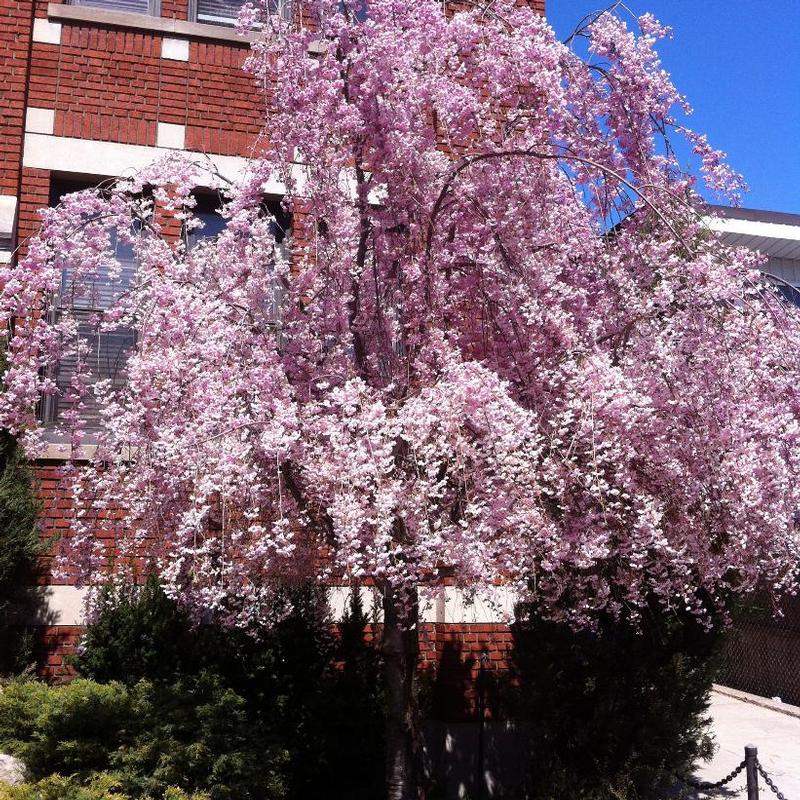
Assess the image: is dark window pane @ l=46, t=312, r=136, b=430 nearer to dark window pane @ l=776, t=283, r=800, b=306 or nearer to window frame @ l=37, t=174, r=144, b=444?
window frame @ l=37, t=174, r=144, b=444

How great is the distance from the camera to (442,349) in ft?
18.7

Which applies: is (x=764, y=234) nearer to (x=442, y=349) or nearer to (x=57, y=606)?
(x=442, y=349)

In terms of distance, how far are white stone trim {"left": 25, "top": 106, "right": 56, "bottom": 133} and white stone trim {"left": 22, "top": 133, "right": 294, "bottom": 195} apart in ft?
0.21

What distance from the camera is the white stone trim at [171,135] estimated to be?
8.80m

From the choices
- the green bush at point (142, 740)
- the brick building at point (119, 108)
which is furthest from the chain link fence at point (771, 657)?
the green bush at point (142, 740)

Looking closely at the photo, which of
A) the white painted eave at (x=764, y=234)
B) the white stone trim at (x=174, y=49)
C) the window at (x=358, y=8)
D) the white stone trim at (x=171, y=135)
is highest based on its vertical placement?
the white painted eave at (x=764, y=234)

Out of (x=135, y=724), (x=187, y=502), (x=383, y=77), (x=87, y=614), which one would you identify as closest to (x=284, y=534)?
(x=187, y=502)

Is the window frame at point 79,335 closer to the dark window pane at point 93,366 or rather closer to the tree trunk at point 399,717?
the dark window pane at point 93,366

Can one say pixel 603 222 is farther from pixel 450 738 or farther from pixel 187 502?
pixel 450 738

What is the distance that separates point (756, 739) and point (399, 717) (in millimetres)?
7064

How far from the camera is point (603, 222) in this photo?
6867 mm

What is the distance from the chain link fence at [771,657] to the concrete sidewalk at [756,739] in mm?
302

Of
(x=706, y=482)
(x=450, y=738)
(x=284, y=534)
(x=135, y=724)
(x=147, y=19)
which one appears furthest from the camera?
(x=147, y=19)

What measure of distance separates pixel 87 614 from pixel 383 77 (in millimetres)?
4582
